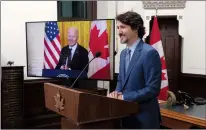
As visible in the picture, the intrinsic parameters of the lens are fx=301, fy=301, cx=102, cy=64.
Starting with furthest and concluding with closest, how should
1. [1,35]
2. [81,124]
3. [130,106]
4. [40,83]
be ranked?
1. [40,83]
2. [1,35]
3. [130,106]
4. [81,124]

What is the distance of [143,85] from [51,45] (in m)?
2.32

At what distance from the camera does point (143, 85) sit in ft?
5.74

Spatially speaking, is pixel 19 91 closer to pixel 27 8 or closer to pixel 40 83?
pixel 40 83

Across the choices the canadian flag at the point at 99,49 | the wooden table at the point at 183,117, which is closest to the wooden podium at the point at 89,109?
the wooden table at the point at 183,117

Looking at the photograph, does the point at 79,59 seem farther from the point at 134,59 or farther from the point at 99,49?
the point at 134,59

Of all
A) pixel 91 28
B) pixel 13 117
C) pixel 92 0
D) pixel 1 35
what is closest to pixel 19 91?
pixel 13 117

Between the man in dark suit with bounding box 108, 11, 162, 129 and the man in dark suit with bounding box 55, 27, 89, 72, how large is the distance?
6.17 ft

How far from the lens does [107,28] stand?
3.51m

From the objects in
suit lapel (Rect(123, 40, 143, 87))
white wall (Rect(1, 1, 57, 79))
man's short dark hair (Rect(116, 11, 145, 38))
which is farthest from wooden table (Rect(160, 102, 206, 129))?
white wall (Rect(1, 1, 57, 79))

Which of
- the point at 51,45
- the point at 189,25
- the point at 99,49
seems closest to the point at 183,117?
the point at 99,49

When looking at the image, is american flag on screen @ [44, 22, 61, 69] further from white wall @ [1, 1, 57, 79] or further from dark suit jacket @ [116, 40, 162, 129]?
dark suit jacket @ [116, 40, 162, 129]

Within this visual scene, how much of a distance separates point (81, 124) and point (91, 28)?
2.31 m

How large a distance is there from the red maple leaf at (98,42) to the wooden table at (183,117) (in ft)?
3.35

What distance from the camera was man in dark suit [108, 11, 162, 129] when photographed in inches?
66.4
